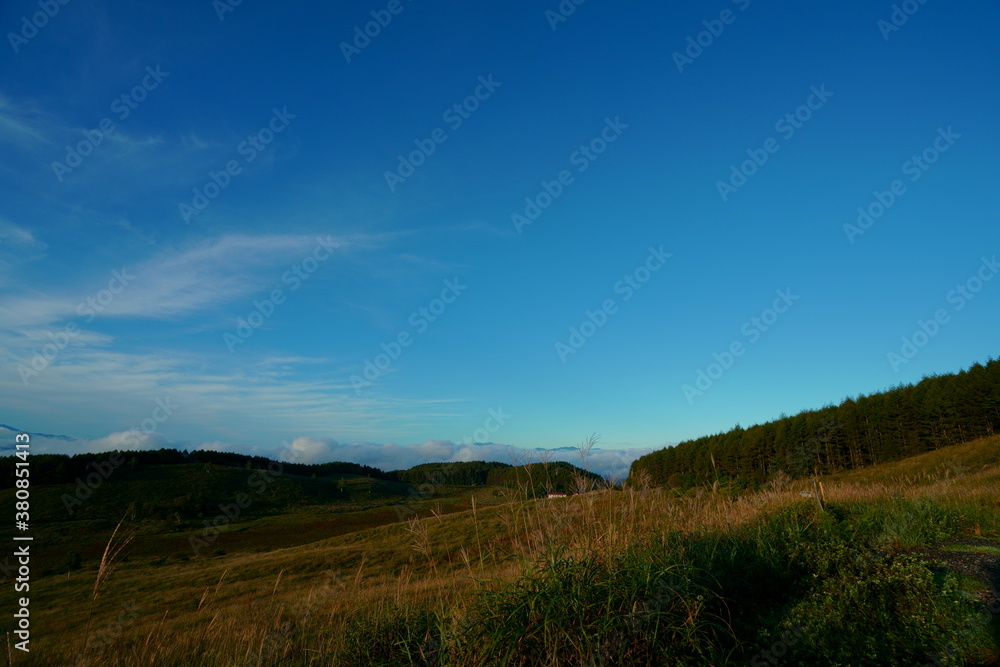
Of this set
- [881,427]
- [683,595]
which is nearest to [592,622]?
[683,595]

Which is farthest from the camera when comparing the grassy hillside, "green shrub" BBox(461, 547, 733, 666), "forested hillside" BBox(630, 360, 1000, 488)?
"forested hillside" BBox(630, 360, 1000, 488)

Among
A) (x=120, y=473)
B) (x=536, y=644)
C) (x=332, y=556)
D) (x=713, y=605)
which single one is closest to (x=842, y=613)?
(x=713, y=605)

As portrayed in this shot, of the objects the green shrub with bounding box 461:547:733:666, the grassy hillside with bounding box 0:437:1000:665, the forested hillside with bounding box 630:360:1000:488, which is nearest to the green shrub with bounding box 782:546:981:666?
the grassy hillside with bounding box 0:437:1000:665

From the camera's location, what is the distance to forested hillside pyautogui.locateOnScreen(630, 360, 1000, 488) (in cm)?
5216

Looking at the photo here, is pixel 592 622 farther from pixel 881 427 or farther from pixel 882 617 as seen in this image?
pixel 881 427

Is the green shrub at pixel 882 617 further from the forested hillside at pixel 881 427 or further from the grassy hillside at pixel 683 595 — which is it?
the forested hillside at pixel 881 427

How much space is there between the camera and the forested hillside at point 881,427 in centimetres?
5216

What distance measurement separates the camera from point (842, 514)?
8742mm

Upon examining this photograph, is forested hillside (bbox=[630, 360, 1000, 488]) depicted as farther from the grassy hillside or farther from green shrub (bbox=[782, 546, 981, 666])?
green shrub (bbox=[782, 546, 981, 666])

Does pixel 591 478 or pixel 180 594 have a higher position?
pixel 591 478

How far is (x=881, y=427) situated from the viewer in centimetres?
5772

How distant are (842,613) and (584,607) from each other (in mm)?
2529

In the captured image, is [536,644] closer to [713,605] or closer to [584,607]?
[584,607]

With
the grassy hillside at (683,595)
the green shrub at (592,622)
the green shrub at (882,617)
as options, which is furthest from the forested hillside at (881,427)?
the green shrub at (592,622)
